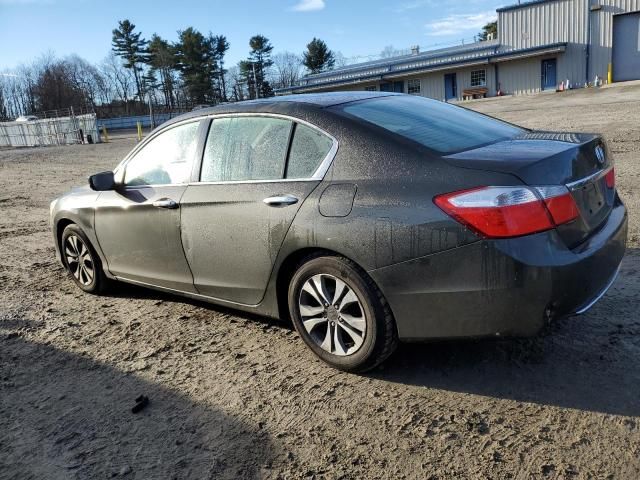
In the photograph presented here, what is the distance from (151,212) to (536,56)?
44360mm

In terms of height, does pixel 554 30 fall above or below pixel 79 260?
above

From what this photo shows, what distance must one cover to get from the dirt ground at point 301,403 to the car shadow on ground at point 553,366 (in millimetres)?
11

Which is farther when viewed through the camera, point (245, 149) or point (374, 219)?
point (245, 149)

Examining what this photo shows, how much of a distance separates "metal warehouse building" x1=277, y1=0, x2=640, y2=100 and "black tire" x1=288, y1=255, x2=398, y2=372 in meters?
42.9

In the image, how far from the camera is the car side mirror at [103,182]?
4469mm

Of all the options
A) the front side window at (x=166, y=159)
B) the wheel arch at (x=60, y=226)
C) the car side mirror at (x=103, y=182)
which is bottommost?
the wheel arch at (x=60, y=226)

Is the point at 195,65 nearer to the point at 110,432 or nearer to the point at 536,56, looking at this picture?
the point at 536,56

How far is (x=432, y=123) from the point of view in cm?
352

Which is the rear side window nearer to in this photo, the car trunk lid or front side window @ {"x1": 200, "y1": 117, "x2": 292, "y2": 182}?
front side window @ {"x1": 200, "y1": 117, "x2": 292, "y2": 182}

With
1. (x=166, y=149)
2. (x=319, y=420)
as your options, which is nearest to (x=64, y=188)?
(x=166, y=149)

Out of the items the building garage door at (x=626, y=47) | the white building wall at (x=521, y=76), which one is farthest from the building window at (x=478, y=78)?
the building garage door at (x=626, y=47)

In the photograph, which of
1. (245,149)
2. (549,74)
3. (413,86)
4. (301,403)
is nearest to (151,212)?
(245,149)

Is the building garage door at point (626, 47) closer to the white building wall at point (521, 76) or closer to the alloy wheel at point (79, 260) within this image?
the white building wall at point (521, 76)

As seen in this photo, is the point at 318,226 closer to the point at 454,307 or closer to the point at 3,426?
the point at 454,307
